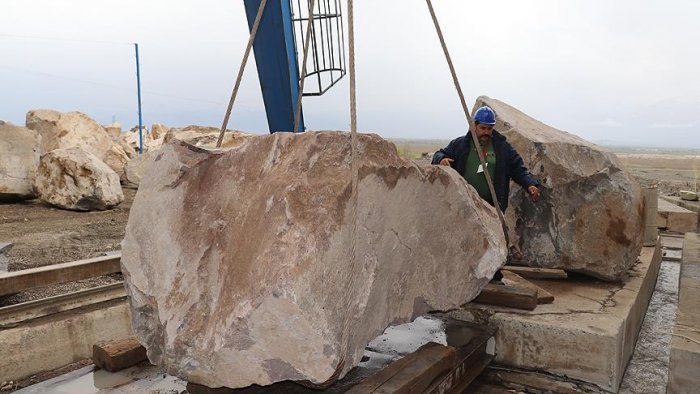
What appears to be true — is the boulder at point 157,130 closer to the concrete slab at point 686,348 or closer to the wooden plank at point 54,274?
the wooden plank at point 54,274

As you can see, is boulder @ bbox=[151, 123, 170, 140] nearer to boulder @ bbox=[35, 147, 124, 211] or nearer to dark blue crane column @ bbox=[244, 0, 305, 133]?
boulder @ bbox=[35, 147, 124, 211]

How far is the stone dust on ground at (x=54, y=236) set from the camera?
530cm

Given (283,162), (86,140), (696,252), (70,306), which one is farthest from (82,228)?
(696,252)

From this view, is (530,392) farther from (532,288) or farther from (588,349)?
(532,288)

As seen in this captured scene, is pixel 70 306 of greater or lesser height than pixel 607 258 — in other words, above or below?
below

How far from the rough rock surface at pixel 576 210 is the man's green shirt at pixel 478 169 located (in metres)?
0.52

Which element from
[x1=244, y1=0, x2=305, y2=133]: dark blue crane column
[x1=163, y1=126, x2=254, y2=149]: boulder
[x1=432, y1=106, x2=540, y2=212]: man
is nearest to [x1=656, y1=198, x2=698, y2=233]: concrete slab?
[x1=432, y1=106, x2=540, y2=212]: man

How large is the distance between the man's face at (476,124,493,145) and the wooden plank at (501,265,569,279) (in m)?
1.17

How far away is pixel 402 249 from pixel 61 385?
1.83 meters

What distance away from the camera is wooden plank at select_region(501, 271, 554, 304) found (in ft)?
11.9

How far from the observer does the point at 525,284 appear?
3.86 m

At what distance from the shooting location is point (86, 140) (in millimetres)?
11992

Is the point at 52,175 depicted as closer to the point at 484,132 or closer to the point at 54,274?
the point at 54,274

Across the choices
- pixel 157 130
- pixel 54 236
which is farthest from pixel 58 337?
pixel 157 130
